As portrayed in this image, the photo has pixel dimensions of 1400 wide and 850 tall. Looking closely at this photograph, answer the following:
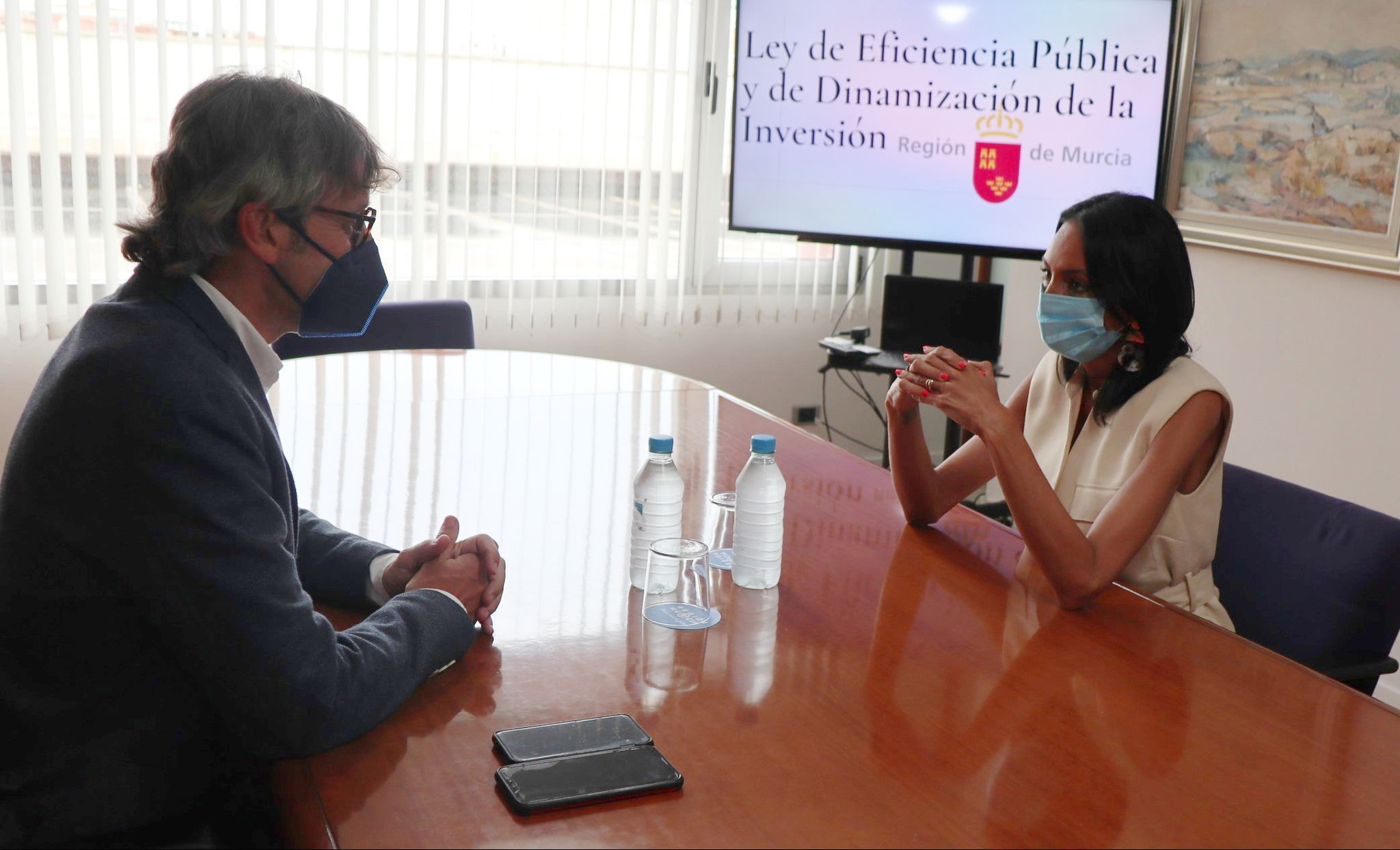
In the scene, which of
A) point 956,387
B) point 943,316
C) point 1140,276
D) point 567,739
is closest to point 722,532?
point 956,387

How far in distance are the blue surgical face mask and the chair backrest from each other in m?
1.93

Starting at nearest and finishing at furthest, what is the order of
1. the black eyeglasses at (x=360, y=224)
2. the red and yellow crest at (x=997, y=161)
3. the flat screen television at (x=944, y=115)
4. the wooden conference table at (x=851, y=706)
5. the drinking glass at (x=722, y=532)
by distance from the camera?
the wooden conference table at (x=851, y=706) → the black eyeglasses at (x=360, y=224) → the drinking glass at (x=722, y=532) → the flat screen television at (x=944, y=115) → the red and yellow crest at (x=997, y=161)

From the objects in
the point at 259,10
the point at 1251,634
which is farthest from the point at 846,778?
the point at 259,10

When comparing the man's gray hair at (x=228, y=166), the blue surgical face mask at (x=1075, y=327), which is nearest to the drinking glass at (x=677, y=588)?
the man's gray hair at (x=228, y=166)

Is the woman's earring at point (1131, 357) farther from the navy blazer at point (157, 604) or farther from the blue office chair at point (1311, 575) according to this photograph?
the navy blazer at point (157, 604)

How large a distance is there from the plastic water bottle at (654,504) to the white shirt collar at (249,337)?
47cm

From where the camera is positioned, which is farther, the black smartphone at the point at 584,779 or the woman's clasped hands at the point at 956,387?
the woman's clasped hands at the point at 956,387

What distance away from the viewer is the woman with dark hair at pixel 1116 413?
1706mm

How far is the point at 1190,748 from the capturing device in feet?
3.87

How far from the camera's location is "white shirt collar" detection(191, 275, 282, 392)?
125 centimetres

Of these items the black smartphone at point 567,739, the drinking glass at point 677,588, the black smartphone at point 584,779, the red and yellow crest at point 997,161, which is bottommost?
the black smartphone at point 584,779

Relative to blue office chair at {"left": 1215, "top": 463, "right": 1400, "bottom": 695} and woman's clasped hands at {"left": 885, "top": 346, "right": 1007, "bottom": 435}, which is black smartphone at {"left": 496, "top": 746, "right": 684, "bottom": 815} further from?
blue office chair at {"left": 1215, "top": 463, "right": 1400, "bottom": 695}

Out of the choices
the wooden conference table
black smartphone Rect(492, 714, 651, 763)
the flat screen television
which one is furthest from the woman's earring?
the flat screen television

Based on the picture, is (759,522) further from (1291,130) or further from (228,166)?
(1291,130)
